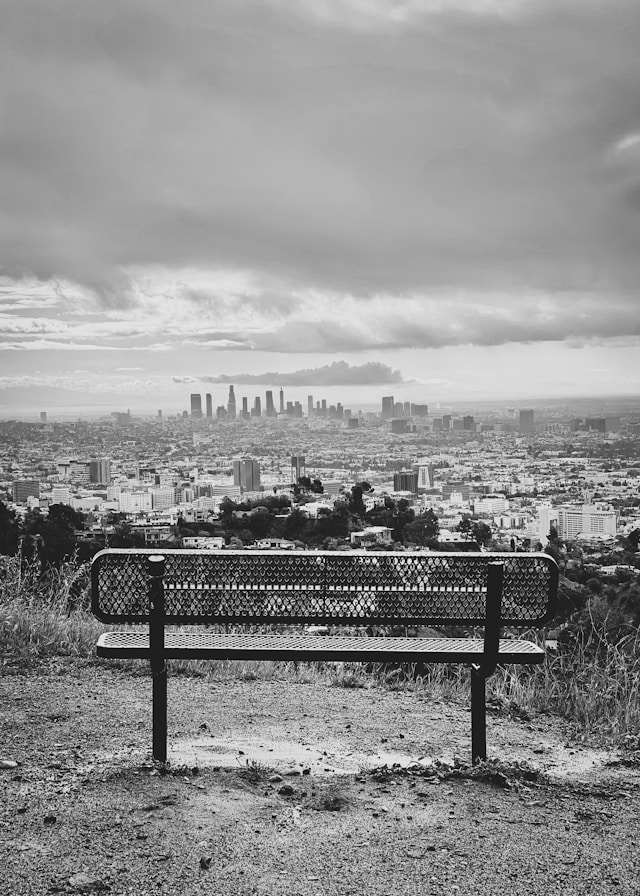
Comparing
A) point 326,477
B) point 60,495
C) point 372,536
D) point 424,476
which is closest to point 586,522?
point 372,536

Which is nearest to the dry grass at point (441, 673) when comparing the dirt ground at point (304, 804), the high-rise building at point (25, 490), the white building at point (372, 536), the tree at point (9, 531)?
the dirt ground at point (304, 804)

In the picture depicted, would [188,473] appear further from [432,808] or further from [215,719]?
[432,808]

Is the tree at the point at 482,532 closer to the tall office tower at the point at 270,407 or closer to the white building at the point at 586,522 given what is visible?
the white building at the point at 586,522

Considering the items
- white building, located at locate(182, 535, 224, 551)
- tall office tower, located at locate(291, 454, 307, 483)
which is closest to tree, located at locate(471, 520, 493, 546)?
white building, located at locate(182, 535, 224, 551)

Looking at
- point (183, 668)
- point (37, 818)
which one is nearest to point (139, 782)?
point (37, 818)

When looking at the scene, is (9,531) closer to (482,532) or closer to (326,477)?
(482,532)

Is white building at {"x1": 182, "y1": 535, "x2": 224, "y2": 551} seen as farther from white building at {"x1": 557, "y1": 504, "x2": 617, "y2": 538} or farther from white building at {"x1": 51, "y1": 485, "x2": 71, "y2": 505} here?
white building at {"x1": 51, "y1": 485, "x2": 71, "y2": 505}
